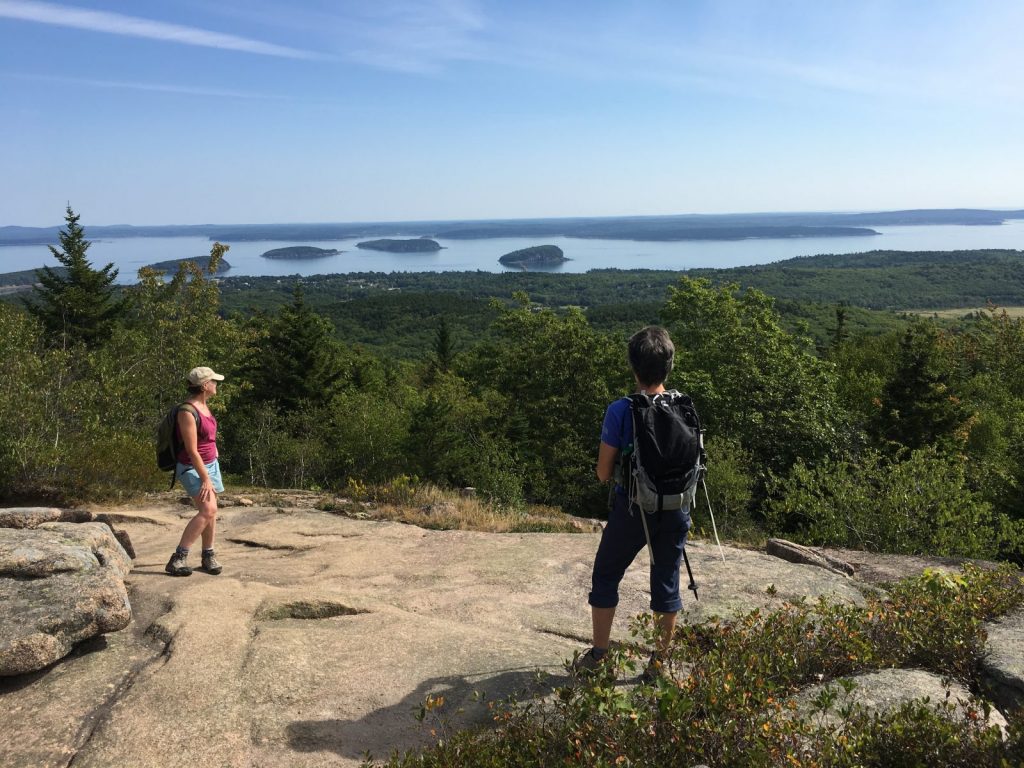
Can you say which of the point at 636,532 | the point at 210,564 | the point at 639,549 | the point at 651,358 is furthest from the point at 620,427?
the point at 210,564

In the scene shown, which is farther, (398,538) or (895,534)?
(895,534)

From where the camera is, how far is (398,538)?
26.0ft

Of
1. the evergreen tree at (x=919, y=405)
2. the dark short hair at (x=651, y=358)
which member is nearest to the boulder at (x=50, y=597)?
the dark short hair at (x=651, y=358)

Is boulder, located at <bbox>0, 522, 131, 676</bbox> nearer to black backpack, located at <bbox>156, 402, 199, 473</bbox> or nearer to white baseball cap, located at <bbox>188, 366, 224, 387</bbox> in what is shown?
black backpack, located at <bbox>156, 402, 199, 473</bbox>

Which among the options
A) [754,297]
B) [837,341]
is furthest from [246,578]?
[837,341]

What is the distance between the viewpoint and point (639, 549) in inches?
158

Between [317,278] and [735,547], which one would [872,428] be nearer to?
[735,547]

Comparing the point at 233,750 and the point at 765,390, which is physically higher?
the point at 233,750

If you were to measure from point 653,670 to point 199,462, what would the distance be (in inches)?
157

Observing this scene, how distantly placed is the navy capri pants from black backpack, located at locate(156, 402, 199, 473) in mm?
3666

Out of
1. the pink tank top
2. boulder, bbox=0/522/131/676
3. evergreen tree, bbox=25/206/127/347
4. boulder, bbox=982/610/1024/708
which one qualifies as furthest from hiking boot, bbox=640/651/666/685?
evergreen tree, bbox=25/206/127/347

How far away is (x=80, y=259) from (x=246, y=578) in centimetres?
3471

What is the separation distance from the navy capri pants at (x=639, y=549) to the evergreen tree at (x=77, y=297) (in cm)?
3284

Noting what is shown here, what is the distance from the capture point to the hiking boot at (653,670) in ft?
12.7
